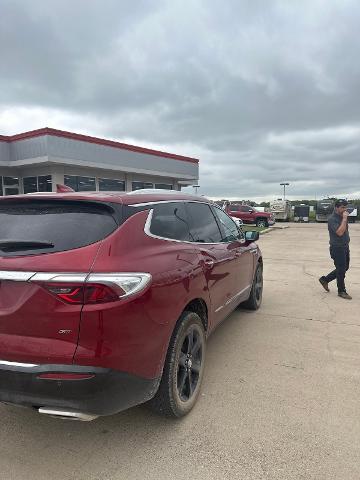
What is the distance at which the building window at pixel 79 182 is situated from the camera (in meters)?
21.1

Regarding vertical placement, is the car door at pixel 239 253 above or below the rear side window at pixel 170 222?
below

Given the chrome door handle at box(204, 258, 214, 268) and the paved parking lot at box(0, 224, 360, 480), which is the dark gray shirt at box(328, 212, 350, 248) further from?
the chrome door handle at box(204, 258, 214, 268)

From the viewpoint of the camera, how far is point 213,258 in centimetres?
363

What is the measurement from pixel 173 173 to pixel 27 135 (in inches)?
446

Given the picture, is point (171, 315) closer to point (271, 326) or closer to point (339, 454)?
point (339, 454)

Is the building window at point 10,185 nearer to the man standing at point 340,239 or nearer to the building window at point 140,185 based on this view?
the building window at point 140,185

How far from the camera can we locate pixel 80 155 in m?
20.4

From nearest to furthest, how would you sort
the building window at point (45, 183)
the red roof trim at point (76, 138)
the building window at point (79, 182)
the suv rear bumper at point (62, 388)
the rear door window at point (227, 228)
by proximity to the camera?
the suv rear bumper at point (62, 388), the rear door window at point (227, 228), the red roof trim at point (76, 138), the building window at point (45, 183), the building window at point (79, 182)

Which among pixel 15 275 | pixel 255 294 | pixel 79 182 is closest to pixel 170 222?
pixel 15 275

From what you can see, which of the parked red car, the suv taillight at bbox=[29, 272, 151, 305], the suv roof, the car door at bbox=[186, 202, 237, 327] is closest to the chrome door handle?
the car door at bbox=[186, 202, 237, 327]

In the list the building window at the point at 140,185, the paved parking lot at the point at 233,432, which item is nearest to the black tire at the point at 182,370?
the paved parking lot at the point at 233,432

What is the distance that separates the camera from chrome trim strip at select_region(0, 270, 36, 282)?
2.26 meters

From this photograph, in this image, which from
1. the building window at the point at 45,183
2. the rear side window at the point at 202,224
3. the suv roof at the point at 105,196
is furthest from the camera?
the building window at the point at 45,183

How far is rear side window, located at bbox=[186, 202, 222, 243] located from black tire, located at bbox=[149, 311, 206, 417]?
2.69ft
